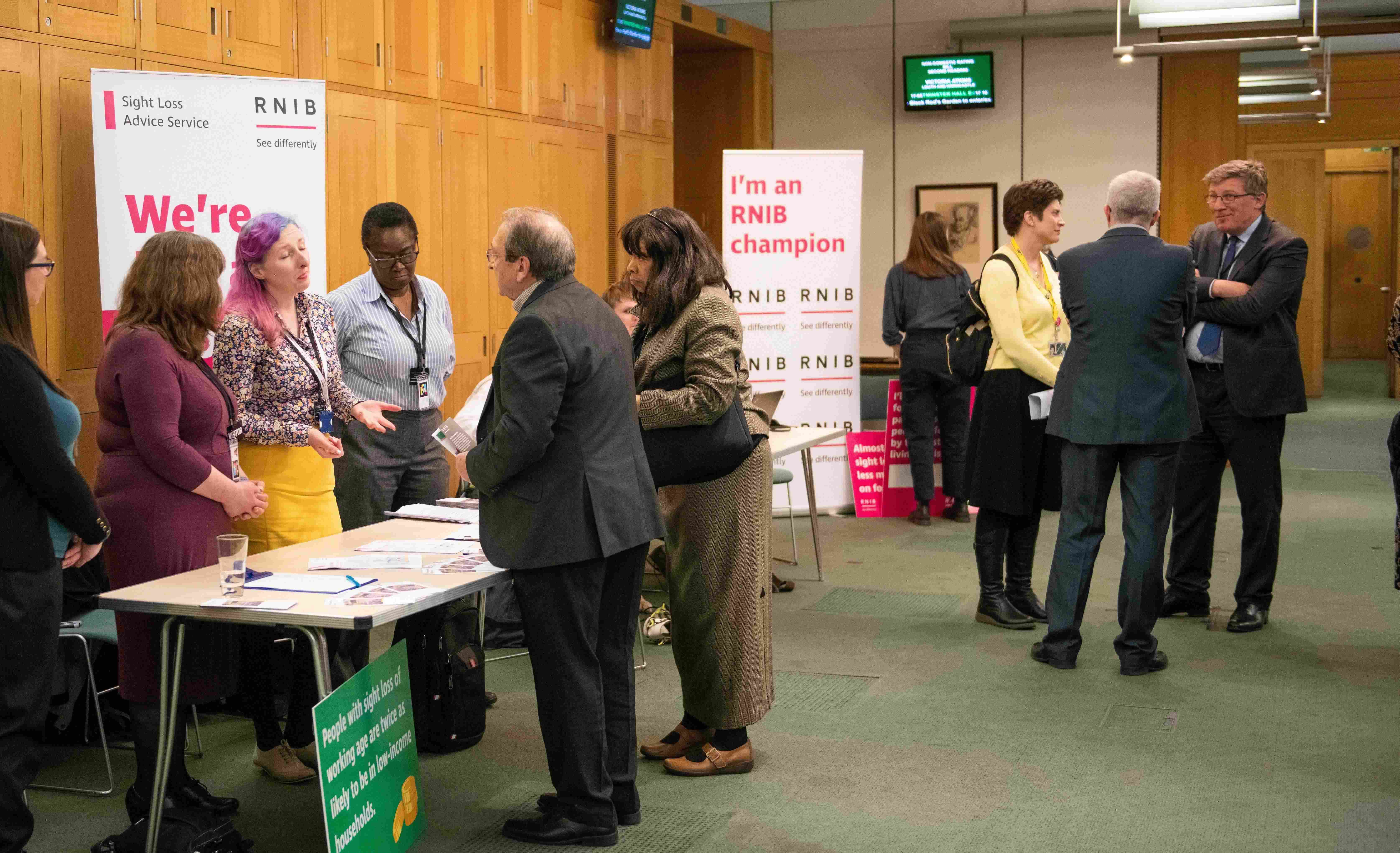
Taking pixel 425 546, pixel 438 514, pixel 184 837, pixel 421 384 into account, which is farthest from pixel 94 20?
pixel 184 837

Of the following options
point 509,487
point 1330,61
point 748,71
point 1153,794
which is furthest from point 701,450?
point 1330,61

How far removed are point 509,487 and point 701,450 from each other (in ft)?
1.92

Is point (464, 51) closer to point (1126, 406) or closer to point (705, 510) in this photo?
point (1126, 406)

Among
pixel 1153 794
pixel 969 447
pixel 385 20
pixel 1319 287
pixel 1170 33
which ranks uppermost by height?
pixel 1170 33

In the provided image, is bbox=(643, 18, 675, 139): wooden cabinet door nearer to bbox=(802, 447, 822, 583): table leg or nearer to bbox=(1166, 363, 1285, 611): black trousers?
bbox=(802, 447, 822, 583): table leg

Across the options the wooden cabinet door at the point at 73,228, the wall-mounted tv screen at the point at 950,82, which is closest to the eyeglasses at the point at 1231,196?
the wooden cabinet door at the point at 73,228

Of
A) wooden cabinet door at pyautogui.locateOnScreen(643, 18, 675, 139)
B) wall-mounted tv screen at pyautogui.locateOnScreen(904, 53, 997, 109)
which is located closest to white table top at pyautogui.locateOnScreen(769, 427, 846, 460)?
wooden cabinet door at pyautogui.locateOnScreen(643, 18, 675, 139)

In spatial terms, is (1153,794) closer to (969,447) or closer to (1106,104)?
(969,447)

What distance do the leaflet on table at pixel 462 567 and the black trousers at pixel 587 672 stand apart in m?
0.10

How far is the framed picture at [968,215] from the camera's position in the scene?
10.7 meters

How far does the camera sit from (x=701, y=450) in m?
3.30

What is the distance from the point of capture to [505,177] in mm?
7309

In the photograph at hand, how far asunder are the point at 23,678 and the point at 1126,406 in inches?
128

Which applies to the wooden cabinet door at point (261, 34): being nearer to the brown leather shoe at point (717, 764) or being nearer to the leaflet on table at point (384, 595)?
the leaflet on table at point (384, 595)
